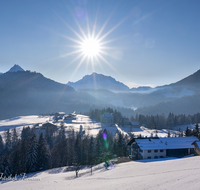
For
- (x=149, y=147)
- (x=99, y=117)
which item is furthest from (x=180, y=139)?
(x=99, y=117)

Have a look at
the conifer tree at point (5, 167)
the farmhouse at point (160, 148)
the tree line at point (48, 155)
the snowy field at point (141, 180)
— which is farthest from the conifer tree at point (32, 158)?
the farmhouse at point (160, 148)

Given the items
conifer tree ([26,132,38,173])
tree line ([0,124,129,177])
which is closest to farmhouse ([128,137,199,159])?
tree line ([0,124,129,177])

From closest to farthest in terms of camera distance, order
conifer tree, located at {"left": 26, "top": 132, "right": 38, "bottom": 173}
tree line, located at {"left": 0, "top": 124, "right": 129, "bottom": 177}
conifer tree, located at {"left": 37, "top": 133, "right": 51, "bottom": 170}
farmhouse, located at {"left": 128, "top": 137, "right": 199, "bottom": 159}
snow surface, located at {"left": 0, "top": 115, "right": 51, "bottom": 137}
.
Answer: tree line, located at {"left": 0, "top": 124, "right": 129, "bottom": 177} < farmhouse, located at {"left": 128, "top": 137, "right": 199, "bottom": 159} < conifer tree, located at {"left": 26, "top": 132, "right": 38, "bottom": 173} < conifer tree, located at {"left": 37, "top": 133, "right": 51, "bottom": 170} < snow surface, located at {"left": 0, "top": 115, "right": 51, "bottom": 137}

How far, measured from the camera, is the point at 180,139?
147 ft

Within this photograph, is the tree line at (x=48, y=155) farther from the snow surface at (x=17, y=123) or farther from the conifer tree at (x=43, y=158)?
the snow surface at (x=17, y=123)

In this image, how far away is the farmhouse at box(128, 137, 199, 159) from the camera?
39097 mm

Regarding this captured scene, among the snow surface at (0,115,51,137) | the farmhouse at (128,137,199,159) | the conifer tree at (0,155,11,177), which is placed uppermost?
the snow surface at (0,115,51,137)

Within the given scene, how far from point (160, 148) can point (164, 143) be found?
12.8ft

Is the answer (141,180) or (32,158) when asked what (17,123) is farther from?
(141,180)

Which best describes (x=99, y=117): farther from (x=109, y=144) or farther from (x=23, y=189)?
(x=23, y=189)

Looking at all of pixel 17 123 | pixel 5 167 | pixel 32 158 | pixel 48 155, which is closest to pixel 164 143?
pixel 48 155

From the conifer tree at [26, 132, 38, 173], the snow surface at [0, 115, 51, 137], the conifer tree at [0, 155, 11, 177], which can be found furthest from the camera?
the snow surface at [0, 115, 51, 137]

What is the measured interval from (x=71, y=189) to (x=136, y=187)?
850cm

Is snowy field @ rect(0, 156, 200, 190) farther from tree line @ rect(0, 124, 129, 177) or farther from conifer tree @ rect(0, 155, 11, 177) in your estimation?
conifer tree @ rect(0, 155, 11, 177)
